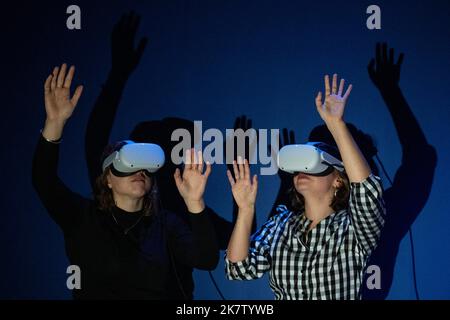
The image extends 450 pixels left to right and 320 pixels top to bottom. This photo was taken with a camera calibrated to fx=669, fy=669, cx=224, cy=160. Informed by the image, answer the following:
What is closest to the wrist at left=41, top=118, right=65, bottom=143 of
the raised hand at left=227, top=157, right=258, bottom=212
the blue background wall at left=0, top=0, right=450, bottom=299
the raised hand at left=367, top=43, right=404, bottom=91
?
the blue background wall at left=0, top=0, right=450, bottom=299

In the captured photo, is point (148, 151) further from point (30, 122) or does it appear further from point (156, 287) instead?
point (30, 122)

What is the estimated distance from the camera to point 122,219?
112 inches

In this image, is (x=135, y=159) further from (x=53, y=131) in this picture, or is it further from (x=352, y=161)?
(x=352, y=161)

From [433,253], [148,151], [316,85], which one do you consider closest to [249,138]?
[316,85]

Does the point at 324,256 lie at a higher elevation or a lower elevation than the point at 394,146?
lower

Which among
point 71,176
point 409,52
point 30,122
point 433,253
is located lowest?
point 433,253

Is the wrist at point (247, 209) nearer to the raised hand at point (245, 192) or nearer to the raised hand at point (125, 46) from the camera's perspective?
the raised hand at point (245, 192)

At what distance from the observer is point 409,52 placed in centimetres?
307

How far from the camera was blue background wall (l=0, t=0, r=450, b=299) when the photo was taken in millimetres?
3066

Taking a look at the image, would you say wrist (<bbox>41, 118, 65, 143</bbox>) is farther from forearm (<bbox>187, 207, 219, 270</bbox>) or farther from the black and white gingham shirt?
the black and white gingham shirt

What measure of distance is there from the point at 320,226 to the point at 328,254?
0.12 metres

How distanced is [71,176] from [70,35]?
665 mm

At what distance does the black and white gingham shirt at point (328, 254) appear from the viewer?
8.00 ft
